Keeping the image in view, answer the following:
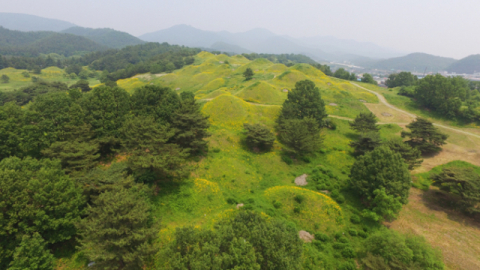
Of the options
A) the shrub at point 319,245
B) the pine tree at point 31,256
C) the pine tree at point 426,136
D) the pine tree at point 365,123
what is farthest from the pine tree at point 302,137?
the pine tree at point 31,256

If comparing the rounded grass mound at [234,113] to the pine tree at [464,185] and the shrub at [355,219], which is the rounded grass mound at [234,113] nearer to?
the shrub at [355,219]

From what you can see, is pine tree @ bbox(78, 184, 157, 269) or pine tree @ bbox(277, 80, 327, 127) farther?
pine tree @ bbox(277, 80, 327, 127)

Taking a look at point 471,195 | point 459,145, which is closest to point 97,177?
Result: point 471,195

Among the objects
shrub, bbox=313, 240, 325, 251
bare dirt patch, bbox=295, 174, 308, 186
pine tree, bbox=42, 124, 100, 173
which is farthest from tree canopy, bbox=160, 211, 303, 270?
pine tree, bbox=42, 124, 100, 173

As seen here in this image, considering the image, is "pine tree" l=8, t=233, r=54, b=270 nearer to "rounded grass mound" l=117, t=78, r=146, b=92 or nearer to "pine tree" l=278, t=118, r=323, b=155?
"pine tree" l=278, t=118, r=323, b=155

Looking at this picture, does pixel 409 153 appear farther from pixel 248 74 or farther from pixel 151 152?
pixel 248 74

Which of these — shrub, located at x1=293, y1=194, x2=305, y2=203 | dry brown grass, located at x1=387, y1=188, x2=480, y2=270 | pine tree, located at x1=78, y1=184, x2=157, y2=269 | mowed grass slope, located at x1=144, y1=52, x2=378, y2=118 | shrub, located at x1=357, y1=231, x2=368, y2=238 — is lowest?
shrub, located at x1=357, y1=231, x2=368, y2=238

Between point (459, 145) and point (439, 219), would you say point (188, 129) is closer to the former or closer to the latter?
point (439, 219)
